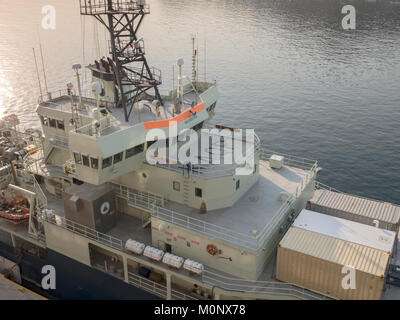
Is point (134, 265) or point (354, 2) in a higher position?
point (354, 2)

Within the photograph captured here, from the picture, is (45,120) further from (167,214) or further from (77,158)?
(167,214)

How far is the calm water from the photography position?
54.6 metres

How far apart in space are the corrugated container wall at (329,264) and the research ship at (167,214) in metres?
0.07

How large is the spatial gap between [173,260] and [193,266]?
1.40 meters

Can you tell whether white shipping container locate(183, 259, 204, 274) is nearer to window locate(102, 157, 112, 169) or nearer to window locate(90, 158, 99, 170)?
window locate(102, 157, 112, 169)

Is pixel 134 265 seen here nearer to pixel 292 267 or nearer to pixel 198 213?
→ pixel 198 213

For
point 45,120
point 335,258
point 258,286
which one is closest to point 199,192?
point 258,286

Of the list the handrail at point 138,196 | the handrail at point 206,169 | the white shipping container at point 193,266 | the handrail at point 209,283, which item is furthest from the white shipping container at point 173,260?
the handrail at point 206,169

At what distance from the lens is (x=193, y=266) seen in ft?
80.0

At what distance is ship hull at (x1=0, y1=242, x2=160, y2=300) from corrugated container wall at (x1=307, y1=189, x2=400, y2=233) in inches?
533
